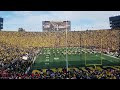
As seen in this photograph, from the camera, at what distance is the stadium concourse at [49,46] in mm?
10516

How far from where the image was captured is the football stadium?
10000mm

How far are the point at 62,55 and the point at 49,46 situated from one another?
285 inches

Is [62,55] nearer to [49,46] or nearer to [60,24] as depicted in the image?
[60,24]

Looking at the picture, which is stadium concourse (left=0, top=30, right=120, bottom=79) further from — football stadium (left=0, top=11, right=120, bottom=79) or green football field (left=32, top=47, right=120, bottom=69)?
green football field (left=32, top=47, right=120, bottom=69)

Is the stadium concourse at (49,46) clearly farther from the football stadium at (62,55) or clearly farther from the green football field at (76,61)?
the green football field at (76,61)

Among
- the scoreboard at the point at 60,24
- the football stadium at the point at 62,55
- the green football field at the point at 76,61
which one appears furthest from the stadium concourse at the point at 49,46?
the scoreboard at the point at 60,24

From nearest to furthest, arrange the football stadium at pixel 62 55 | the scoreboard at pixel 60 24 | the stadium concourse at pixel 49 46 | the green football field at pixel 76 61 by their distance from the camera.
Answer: the football stadium at pixel 62 55 < the stadium concourse at pixel 49 46 < the scoreboard at pixel 60 24 < the green football field at pixel 76 61

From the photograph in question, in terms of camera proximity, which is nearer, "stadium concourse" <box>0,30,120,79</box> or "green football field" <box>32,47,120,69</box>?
"stadium concourse" <box>0,30,120,79</box>

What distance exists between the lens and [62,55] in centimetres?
1675

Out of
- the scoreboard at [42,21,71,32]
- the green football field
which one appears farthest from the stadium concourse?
the scoreboard at [42,21,71,32]

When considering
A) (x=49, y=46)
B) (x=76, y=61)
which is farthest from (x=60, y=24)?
(x=49, y=46)
